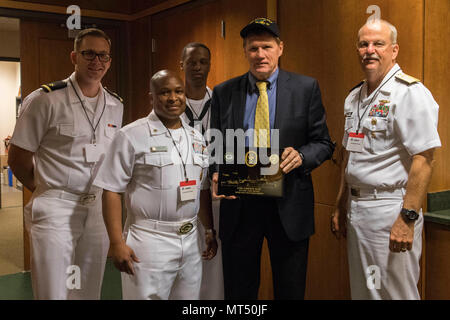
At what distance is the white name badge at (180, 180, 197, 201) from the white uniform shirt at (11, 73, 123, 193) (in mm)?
475

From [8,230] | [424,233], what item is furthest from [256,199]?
[8,230]

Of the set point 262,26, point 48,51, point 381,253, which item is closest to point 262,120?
point 262,26

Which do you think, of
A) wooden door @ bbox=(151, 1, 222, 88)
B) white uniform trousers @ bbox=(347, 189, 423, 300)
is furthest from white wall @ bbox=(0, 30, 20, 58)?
white uniform trousers @ bbox=(347, 189, 423, 300)

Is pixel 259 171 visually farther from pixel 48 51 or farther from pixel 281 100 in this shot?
pixel 48 51

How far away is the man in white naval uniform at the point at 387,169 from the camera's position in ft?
6.04

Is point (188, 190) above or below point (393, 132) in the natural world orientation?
below

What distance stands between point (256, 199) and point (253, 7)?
1.51 m

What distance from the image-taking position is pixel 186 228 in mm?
1771

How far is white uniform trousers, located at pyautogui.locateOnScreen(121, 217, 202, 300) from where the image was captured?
1.71 metres

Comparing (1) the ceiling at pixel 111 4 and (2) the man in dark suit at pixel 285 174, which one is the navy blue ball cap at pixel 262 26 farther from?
(1) the ceiling at pixel 111 4

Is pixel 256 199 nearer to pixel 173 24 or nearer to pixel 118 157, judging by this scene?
pixel 118 157

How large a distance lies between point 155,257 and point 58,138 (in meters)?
0.73

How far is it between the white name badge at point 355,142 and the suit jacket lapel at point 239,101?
487 millimetres

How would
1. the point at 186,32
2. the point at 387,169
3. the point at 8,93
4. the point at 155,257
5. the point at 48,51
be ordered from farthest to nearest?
the point at 8,93 → the point at 186,32 → the point at 48,51 → the point at 387,169 → the point at 155,257
